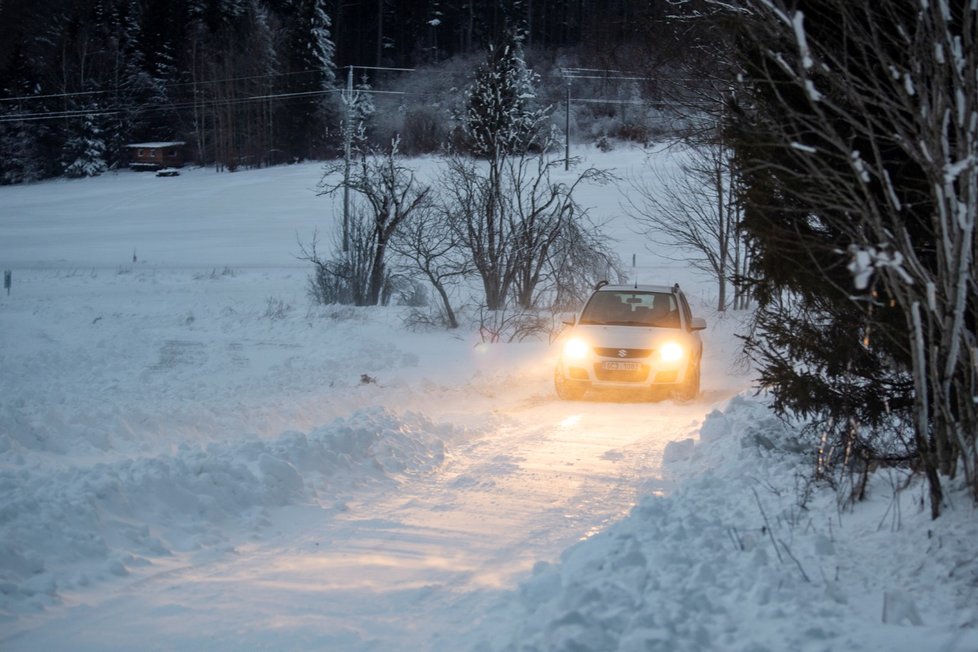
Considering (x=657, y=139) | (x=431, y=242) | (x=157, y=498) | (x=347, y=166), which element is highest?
(x=347, y=166)

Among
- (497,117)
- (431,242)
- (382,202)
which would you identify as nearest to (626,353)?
(431,242)

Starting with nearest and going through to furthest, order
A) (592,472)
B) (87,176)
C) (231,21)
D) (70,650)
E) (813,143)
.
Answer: (70,650)
(813,143)
(592,472)
(87,176)
(231,21)

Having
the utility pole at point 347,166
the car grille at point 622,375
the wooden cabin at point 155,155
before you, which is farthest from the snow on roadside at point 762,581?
the wooden cabin at point 155,155

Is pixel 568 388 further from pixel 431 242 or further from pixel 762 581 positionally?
pixel 431 242

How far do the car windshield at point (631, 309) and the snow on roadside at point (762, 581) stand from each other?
25.5 ft

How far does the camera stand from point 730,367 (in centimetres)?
1847

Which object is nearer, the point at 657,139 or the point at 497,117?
the point at 657,139

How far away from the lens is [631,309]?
14.5 m

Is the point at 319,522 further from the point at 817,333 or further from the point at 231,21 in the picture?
the point at 231,21

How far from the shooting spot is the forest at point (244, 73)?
237ft

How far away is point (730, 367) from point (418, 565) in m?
14.0

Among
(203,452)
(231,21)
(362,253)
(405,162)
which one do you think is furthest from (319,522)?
(231,21)

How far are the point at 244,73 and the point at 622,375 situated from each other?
238 ft

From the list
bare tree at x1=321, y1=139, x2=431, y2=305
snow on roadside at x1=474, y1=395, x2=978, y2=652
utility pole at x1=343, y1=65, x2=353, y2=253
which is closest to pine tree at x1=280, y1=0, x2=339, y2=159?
utility pole at x1=343, y1=65, x2=353, y2=253
